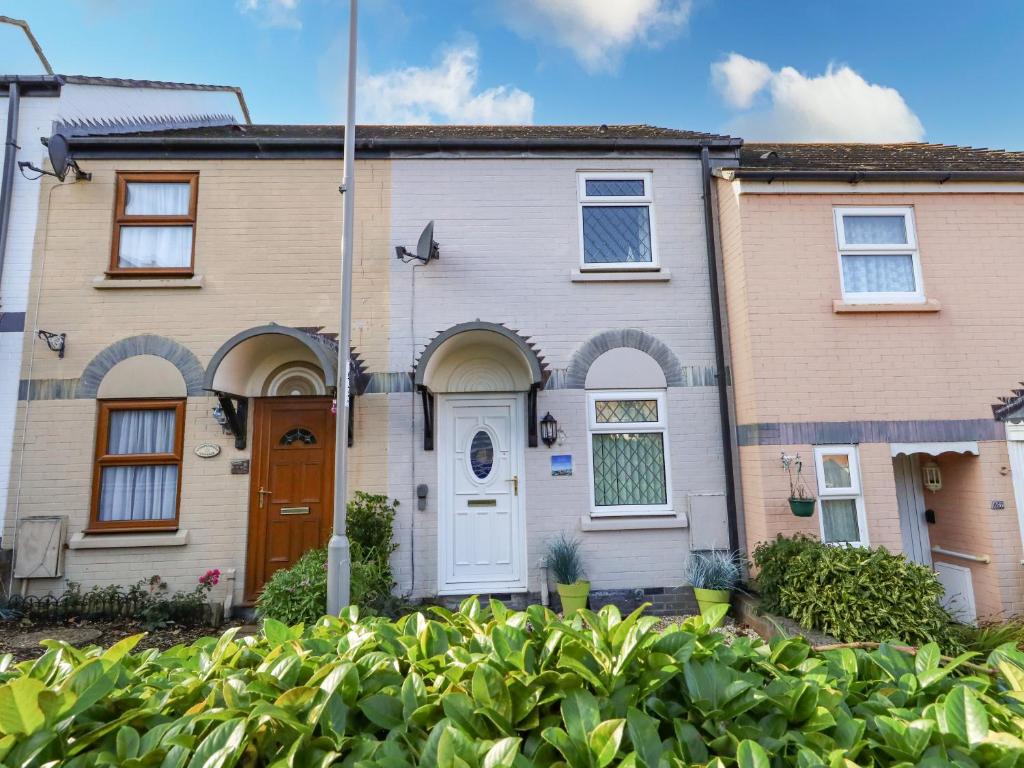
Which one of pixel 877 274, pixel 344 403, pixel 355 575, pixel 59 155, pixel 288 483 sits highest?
pixel 59 155

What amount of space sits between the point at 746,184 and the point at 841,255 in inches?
61.3

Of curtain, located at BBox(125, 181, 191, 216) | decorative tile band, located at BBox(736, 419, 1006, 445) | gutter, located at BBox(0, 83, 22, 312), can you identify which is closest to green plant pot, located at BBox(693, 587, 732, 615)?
decorative tile band, located at BBox(736, 419, 1006, 445)

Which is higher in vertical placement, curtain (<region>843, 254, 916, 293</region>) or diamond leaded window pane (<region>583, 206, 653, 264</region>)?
diamond leaded window pane (<region>583, 206, 653, 264</region>)

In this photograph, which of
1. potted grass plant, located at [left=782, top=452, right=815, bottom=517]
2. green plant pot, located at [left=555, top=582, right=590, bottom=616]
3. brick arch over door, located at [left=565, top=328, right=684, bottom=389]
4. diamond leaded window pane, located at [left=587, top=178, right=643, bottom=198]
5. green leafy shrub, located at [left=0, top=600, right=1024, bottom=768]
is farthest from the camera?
→ diamond leaded window pane, located at [left=587, top=178, right=643, bottom=198]

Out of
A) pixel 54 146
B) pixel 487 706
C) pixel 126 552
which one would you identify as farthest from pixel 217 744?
pixel 54 146

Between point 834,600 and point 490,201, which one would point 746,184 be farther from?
point 834,600

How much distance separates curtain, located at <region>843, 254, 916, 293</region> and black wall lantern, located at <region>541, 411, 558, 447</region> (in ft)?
13.8

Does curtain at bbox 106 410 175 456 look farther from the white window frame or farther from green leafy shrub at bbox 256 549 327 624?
the white window frame

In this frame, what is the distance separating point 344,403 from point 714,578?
4691mm

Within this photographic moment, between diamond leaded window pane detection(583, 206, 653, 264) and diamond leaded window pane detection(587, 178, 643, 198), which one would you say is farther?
diamond leaded window pane detection(587, 178, 643, 198)

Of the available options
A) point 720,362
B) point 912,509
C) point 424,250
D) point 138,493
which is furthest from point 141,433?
point 912,509

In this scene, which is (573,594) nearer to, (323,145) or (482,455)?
(482,455)

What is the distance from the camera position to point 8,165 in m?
7.01

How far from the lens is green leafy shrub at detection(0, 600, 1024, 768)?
1.19 meters
